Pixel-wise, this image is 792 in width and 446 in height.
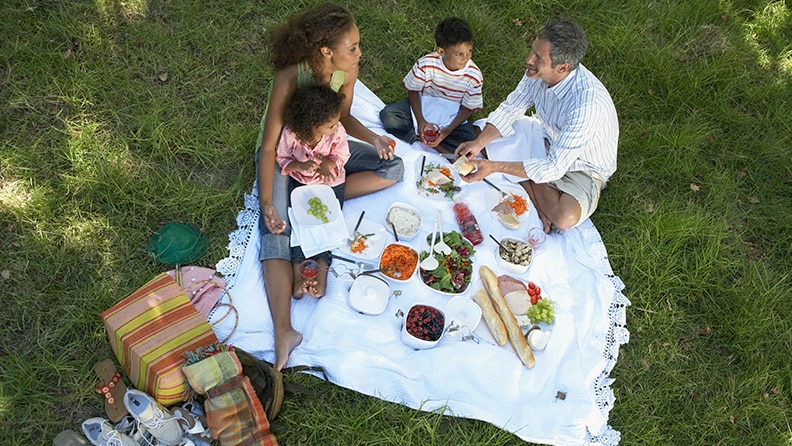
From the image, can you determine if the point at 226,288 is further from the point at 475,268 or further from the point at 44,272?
the point at 475,268

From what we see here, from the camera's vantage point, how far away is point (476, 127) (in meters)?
5.04

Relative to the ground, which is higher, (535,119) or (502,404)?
(535,119)

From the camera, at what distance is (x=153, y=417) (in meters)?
3.25

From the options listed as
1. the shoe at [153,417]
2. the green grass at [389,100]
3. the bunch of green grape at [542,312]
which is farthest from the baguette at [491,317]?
the shoe at [153,417]

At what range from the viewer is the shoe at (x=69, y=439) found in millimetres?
3199

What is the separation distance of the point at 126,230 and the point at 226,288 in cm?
94

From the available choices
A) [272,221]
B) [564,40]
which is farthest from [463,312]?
[564,40]

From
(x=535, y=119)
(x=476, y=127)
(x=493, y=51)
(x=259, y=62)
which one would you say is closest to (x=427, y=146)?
(x=476, y=127)

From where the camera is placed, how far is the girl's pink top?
4070 millimetres

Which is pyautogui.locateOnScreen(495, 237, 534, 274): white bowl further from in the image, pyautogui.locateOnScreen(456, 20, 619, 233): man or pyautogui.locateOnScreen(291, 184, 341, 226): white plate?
pyautogui.locateOnScreen(291, 184, 341, 226): white plate

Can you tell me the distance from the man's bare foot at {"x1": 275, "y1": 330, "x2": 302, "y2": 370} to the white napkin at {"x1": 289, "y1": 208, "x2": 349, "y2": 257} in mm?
611

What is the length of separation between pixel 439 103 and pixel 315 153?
1.39 m

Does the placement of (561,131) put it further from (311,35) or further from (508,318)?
(311,35)

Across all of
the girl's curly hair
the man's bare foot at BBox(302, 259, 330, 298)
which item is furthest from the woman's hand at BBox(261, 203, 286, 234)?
the girl's curly hair
